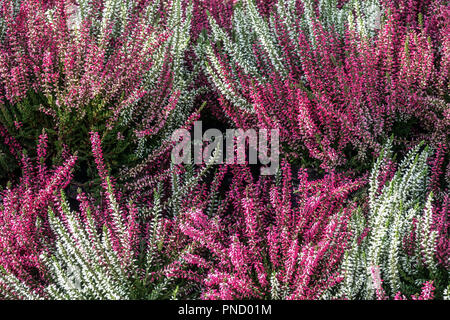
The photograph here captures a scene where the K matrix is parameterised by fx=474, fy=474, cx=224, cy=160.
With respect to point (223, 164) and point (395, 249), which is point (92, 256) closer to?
point (223, 164)

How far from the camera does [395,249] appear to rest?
1498 millimetres

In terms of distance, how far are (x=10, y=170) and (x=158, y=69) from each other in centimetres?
76

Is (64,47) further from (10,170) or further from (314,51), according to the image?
(314,51)

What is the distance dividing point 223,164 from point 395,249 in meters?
0.90

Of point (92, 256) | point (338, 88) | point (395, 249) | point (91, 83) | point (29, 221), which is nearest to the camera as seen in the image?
point (395, 249)

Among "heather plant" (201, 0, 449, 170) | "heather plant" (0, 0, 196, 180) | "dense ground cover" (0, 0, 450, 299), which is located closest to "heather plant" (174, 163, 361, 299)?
"dense ground cover" (0, 0, 450, 299)

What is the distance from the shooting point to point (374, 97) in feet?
6.77

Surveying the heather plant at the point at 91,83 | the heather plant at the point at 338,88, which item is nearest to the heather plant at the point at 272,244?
the heather plant at the point at 338,88

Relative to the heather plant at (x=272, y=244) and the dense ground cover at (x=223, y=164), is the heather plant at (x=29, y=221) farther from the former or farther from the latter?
the heather plant at (x=272, y=244)

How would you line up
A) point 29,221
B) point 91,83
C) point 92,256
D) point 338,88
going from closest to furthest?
point 92,256 → point 29,221 → point 91,83 → point 338,88

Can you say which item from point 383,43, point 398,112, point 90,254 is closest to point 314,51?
point 383,43

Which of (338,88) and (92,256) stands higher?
(338,88)

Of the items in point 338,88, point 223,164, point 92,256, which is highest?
point 338,88

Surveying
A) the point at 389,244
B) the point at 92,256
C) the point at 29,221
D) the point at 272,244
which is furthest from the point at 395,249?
the point at 29,221
